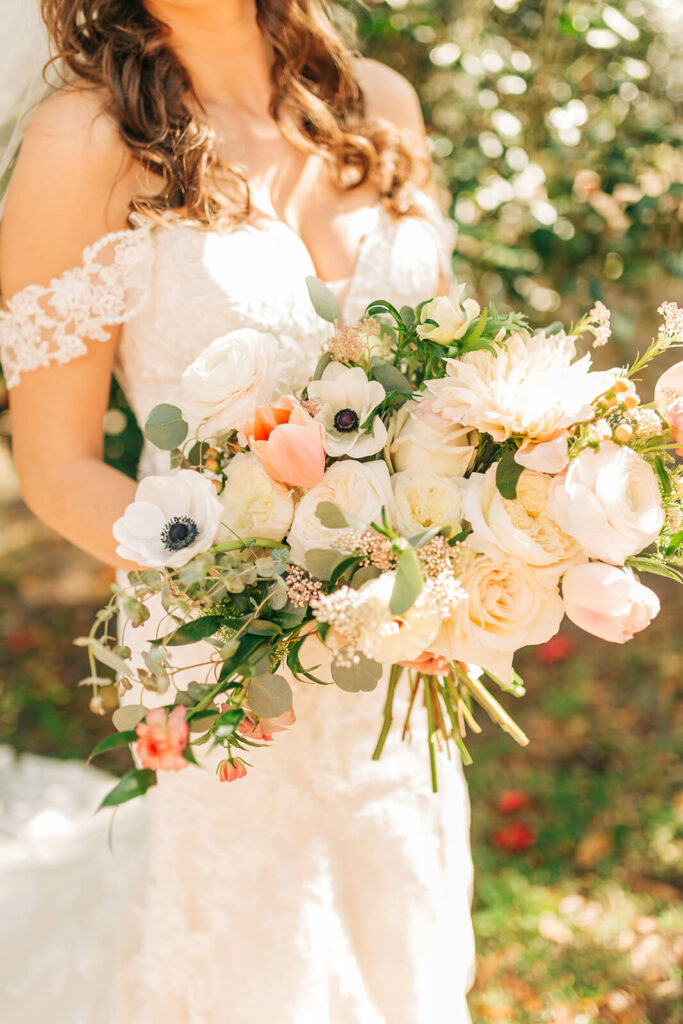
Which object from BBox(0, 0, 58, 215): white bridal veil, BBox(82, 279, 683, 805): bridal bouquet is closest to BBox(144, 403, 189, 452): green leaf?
BBox(82, 279, 683, 805): bridal bouquet

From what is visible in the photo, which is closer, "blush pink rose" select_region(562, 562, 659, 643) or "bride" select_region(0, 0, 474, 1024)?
"blush pink rose" select_region(562, 562, 659, 643)

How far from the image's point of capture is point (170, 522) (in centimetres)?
115

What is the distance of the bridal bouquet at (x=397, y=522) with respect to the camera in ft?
3.55

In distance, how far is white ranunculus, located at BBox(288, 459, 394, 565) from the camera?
115 centimetres

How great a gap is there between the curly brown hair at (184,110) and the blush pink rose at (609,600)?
3.22ft

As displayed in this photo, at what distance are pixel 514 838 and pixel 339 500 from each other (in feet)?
7.09

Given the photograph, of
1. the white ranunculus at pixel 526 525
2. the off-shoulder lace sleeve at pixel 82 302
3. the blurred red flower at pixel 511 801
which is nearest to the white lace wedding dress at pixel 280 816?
the off-shoulder lace sleeve at pixel 82 302

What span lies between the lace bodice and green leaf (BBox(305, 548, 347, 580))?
0.53m

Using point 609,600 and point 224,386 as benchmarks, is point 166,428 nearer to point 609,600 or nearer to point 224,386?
point 224,386

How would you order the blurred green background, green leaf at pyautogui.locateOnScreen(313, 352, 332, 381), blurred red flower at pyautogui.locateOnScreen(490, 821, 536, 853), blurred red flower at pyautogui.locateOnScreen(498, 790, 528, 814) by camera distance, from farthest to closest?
blurred red flower at pyautogui.locateOnScreen(498, 790, 528, 814)
blurred red flower at pyautogui.locateOnScreen(490, 821, 536, 853)
the blurred green background
green leaf at pyautogui.locateOnScreen(313, 352, 332, 381)

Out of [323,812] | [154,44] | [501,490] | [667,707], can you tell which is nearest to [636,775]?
[667,707]

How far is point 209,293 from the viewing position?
162 cm

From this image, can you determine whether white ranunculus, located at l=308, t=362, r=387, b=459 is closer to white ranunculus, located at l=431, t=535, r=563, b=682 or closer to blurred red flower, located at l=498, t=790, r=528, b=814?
white ranunculus, located at l=431, t=535, r=563, b=682

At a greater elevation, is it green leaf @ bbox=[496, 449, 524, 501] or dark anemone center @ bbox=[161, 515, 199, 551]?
dark anemone center @ bbox=[161, 515, 199, 551]
